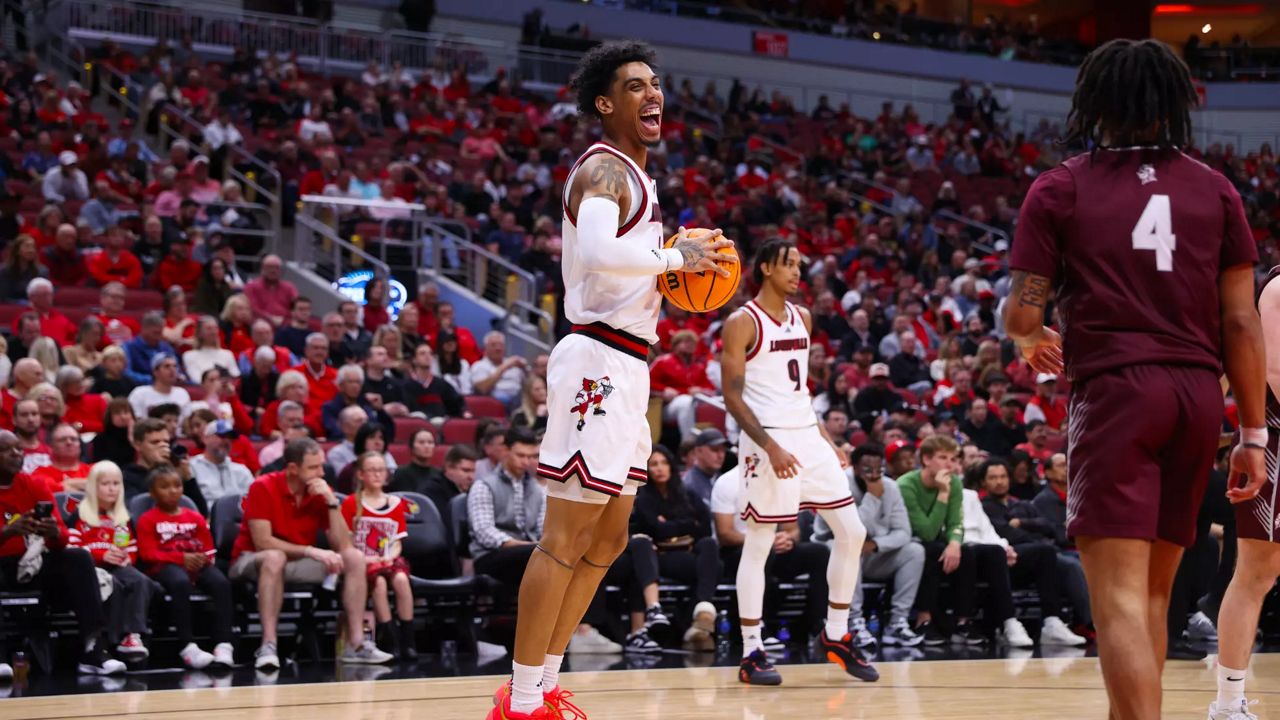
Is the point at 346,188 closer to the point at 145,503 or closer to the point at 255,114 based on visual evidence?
the point at 255,114

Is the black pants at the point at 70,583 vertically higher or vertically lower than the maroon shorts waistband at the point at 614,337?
lower

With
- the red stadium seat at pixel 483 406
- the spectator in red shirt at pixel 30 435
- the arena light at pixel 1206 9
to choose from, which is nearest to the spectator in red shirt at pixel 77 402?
the spectator in red shirt at pixel 30 435

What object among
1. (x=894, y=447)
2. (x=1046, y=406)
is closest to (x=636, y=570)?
(x=894, y=447)

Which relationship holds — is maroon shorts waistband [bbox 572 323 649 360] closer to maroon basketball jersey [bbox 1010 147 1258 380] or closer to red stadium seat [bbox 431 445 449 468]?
maroon basketball jersey [bbox 1010 147 1258 380]

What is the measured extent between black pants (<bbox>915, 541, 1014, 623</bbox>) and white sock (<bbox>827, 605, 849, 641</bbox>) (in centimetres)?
256

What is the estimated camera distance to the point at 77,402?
9.95m

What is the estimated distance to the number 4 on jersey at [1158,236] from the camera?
356cm

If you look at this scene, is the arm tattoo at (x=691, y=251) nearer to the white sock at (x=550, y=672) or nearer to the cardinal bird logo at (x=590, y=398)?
the cardinal bird logo at (x=590, y=398)

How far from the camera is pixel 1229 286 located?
364 centimetres

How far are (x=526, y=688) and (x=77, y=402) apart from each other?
21.2 ft

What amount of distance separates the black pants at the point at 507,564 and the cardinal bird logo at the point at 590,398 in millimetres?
4246

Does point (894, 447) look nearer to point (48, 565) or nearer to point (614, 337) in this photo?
point (48, 565)

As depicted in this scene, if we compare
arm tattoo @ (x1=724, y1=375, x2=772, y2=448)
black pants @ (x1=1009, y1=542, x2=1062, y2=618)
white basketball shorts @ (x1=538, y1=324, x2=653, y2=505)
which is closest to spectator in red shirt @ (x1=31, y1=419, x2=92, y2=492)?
arm tattoo @ (x1=724, y1=375, x2=772, y2=448)

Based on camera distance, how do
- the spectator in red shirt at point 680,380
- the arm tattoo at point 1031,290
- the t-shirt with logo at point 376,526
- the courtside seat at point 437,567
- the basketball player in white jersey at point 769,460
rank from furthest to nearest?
the spectator in red shirt at point 680,380
the courtside seat at point 437,567
the t-shirt with logo at point 376,526
the basketball player in white jersey at point 769,460
the arm tattoo at point 1031,290
